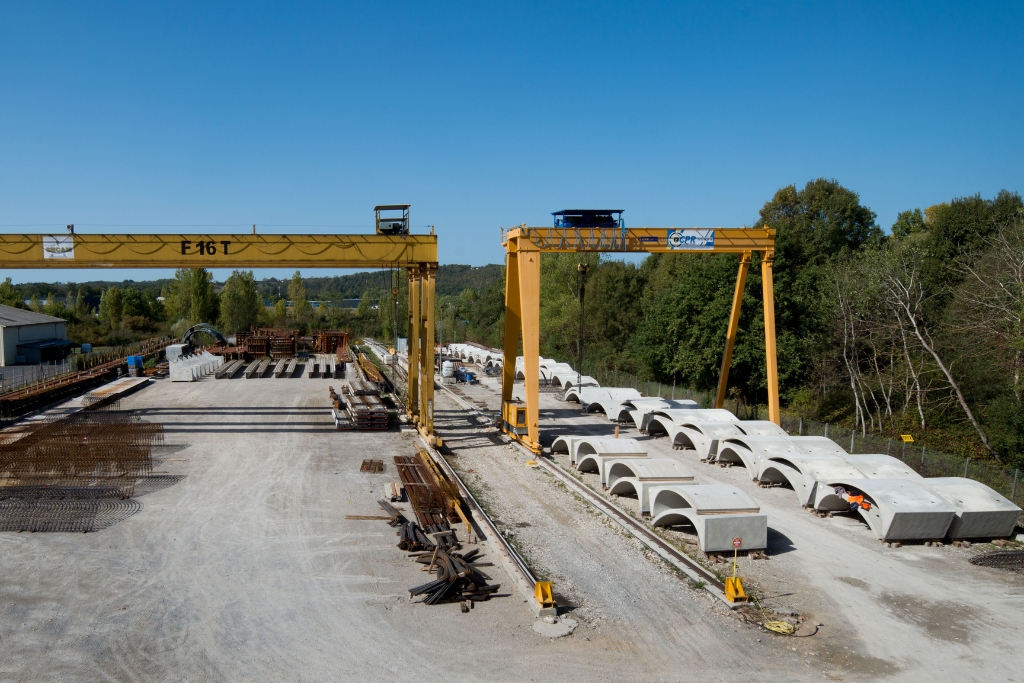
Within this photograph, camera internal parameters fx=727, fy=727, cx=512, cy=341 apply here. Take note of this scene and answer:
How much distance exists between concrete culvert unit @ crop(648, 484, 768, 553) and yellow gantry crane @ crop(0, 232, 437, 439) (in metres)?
9.60

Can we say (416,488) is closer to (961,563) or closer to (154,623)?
(154,623)

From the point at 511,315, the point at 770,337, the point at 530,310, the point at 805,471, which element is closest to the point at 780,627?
the point at 805,471

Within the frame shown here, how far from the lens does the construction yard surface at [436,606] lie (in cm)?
849

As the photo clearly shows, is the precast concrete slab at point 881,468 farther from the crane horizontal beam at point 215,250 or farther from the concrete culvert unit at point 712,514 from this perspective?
the crane horizontal beam at point 215,250

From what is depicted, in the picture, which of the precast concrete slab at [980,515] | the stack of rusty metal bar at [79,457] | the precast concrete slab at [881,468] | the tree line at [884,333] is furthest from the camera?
the tree line at [884,333]

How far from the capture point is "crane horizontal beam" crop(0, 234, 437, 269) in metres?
20.5

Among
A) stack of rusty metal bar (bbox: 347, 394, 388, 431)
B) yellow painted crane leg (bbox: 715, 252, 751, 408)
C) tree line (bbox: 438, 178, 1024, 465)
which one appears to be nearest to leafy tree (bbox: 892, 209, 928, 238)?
tree line (bbox: 438, 178, 1024, 465)

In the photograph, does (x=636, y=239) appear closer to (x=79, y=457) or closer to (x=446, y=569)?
(x=446, y=569)

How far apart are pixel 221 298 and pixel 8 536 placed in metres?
65.6

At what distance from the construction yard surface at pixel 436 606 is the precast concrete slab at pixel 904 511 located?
1.33ft

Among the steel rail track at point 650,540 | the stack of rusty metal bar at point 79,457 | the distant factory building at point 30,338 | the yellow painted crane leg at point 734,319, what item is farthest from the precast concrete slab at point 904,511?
the distant factory building at point 30,338

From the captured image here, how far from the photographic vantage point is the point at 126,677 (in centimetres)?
817

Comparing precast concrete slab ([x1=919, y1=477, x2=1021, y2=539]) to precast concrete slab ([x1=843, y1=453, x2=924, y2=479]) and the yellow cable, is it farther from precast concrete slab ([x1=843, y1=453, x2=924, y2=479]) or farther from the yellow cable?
the yellow cable

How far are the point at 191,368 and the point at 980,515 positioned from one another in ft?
115
